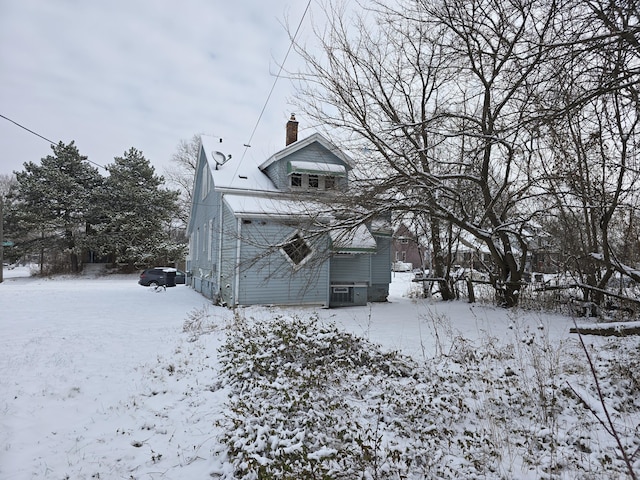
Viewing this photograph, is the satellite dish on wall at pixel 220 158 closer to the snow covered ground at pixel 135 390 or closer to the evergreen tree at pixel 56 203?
the snow covered ground at pixel 135 390

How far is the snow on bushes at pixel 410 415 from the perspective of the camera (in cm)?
311

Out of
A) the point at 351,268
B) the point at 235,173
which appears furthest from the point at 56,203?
the point at 351,268

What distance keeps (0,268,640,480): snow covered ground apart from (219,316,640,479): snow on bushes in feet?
0.35

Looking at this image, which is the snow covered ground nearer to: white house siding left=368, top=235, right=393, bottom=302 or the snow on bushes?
the snow on bushes

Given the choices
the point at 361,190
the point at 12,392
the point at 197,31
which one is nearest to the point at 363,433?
the point at 12,392

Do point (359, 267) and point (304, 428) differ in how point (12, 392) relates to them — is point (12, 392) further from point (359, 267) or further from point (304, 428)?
point (359, 267)

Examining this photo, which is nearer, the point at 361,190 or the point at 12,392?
the point at 12,392

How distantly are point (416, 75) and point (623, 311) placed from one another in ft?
27.9

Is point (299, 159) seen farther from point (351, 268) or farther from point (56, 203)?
point (56, 203)

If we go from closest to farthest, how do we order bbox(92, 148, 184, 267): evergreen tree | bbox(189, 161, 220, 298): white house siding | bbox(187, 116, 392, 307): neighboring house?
bbox(187, 116, 392, 307): neighboring house → bbox(189, 161, 220, 298): white house siding → bbox(92, 148, 184, 267): evergreen tree

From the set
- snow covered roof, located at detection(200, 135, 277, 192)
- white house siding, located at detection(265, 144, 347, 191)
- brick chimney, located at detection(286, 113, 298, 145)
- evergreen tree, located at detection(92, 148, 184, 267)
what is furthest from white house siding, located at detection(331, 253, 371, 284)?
evergreen tree, located at detection(92, 148, 184, 267)

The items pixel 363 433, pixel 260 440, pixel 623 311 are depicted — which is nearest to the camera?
pixel 260 440

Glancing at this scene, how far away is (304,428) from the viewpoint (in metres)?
3.71

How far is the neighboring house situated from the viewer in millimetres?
10625
